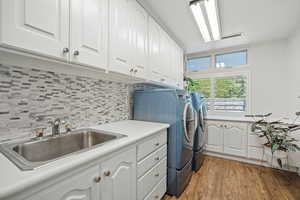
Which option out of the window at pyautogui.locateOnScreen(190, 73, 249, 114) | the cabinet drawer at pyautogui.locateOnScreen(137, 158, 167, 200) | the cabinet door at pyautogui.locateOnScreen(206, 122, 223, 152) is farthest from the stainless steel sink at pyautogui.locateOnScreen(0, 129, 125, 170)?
the window at pyautogui.locateOnScreen(190, 73, 249, 114)

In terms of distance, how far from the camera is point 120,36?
1.31m

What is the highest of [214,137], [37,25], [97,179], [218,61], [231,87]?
[218,61]

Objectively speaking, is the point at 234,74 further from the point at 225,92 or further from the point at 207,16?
the point at 207,16

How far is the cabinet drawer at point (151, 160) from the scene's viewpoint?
46.7 inches

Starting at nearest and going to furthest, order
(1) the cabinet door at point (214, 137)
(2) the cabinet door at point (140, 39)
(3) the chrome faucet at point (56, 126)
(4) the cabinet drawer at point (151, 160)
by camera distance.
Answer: (3) the chrome faucet at point (56, 126), (4) the cabinet drawer at point (151, 160), (2) the cabinet door at point (140, 39), (1) the cabinet door at point (214, 137)

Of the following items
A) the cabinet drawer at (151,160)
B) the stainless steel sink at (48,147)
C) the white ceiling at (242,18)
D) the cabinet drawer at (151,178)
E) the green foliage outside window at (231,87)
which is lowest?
the cabinet drawer at (151,178)

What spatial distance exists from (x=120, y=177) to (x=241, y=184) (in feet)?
6.30

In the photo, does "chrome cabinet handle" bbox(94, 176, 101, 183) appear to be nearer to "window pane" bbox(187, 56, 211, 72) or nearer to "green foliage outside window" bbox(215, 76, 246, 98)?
"green foliage outside window" bbox(215, 76, 246, 98)

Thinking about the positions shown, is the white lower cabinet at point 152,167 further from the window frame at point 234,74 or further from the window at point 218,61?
the window at point 218,61

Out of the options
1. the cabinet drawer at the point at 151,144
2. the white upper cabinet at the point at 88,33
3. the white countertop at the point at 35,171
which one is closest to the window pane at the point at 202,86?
the white upper cabinet at the point at 88,33

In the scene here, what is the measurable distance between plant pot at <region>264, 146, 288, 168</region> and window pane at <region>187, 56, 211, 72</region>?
7.25ft

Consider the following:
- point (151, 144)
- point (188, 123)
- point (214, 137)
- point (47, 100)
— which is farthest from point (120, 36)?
point (214, 137)

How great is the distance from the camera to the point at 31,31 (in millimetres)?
737

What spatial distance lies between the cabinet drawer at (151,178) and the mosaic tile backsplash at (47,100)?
783mm
